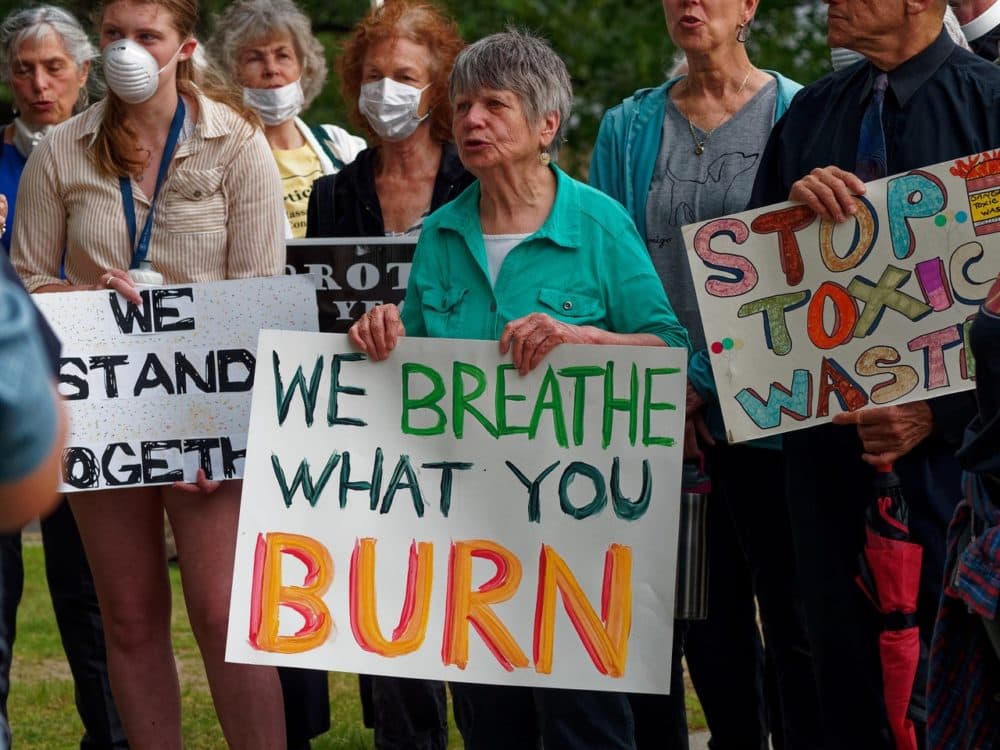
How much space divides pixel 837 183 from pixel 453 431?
3.38 feet

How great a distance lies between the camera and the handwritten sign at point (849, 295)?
3541 millimetres

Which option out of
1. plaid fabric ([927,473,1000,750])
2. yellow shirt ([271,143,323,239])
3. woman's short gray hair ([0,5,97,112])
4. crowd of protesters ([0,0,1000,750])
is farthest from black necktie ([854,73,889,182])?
woman's short gray hair ([0,5,97,112])

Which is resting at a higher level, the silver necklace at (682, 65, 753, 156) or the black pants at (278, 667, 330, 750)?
the silver necklace at (682, 65, 753, 156)

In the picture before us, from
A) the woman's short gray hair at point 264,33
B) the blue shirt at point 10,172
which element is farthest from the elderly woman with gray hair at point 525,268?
the woman's short gray hair at point 264,33

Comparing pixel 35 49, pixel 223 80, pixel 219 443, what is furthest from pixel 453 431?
pixel 35 49

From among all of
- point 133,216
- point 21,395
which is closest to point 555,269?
point 133,216

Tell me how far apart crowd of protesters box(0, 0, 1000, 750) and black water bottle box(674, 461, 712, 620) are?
0.73 ft

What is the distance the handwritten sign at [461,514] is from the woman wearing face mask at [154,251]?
0.48 m

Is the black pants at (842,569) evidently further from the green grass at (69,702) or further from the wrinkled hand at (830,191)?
the green grass at (69,702)

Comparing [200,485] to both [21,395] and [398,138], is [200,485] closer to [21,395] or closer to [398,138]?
[398,138]

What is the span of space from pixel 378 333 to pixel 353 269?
1.16 metres

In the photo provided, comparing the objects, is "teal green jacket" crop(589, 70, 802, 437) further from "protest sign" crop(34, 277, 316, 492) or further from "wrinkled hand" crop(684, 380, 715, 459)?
"protest sign" crop(34, 277, 316, 492)

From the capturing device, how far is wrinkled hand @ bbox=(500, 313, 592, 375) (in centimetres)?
365

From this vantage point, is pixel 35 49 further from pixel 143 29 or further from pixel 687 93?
pixel 687 93
